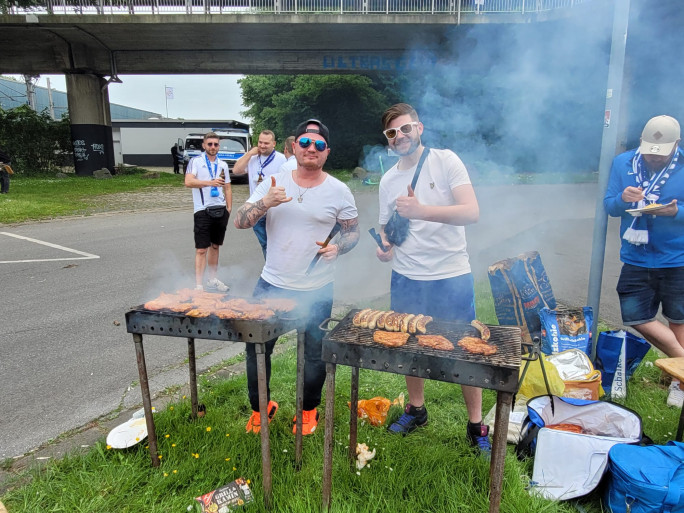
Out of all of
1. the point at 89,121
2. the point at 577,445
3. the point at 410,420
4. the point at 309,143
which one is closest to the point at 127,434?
the point at 410,420

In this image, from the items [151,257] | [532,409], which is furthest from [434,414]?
[151,257]

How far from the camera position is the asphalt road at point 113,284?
3.41m

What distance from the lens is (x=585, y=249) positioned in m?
8.37

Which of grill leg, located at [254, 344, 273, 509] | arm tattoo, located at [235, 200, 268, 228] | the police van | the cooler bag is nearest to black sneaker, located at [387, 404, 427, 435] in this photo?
the cooler bag

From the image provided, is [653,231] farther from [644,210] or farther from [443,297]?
[443,297]

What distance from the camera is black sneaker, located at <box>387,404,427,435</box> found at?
9.43 feet

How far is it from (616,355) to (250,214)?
9.16ft

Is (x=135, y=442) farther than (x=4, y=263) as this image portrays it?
No

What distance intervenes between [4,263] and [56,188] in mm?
10133

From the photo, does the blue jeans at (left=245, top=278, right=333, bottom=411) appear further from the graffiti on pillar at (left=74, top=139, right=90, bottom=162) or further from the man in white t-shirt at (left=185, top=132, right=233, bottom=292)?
the graffiti on pillar at (left=74, top=139, right=90, bottom=162)

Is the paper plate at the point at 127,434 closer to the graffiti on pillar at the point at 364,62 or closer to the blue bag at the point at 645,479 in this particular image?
the blue bag at the point at 645,479

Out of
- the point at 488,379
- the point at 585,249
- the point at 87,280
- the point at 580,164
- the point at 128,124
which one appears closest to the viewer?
the point at 488,379

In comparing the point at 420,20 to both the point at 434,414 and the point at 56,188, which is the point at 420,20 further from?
the point at 434,414

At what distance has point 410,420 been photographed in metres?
2.91
